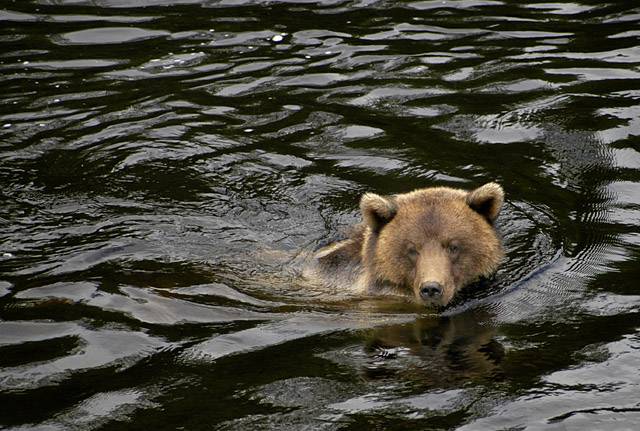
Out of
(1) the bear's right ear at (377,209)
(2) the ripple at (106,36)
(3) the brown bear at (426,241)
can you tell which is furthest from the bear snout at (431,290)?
(2) the ripple at (106,36)

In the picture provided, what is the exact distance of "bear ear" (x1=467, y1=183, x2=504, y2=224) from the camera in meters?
9.34

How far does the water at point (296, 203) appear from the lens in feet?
23.9

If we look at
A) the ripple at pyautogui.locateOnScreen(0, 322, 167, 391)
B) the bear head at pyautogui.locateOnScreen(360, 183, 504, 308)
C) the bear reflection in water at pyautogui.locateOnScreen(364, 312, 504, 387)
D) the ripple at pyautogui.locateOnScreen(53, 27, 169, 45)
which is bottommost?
the bear reflection in water at pyautogui.locateOnScreen(364, 312, 504, 387)

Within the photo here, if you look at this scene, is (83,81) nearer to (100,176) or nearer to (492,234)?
(100,176)

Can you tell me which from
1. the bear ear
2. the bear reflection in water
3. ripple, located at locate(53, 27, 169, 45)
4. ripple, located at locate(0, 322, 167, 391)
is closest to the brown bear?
the bear ear

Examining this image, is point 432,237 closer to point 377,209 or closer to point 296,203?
point 377,209

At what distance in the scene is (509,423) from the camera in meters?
6.76

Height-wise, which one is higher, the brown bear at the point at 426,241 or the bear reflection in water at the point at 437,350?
the brown bear at the point at 426,241

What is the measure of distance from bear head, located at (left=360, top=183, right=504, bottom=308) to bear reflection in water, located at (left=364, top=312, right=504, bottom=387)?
392 mm

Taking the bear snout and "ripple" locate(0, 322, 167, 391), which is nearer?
"ripple" locate(0, 322, 167, 391)

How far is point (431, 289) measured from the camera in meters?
8.70

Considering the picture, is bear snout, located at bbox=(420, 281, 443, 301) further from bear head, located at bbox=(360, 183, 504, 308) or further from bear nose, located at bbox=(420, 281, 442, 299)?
bear head, located at bbox=(360, 183, 504, 308)

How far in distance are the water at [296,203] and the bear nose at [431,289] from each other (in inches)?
9.6

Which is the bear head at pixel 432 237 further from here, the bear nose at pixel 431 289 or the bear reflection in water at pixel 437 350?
the bear reflection in water at pixel 437 350
